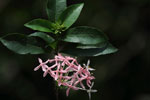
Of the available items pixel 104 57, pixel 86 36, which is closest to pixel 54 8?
pixel 86 36

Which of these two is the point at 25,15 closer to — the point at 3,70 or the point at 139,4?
the point at 3,70

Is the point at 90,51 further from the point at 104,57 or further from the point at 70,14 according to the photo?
the point at 104,57

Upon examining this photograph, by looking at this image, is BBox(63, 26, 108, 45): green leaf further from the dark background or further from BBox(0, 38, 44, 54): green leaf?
the dark background

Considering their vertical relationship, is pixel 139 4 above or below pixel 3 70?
above

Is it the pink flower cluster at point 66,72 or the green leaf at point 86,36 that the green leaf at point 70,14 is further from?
the pink flower cluster at point 66,72

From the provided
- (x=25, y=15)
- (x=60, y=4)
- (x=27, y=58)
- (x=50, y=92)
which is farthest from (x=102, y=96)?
(x=60, y=4)
